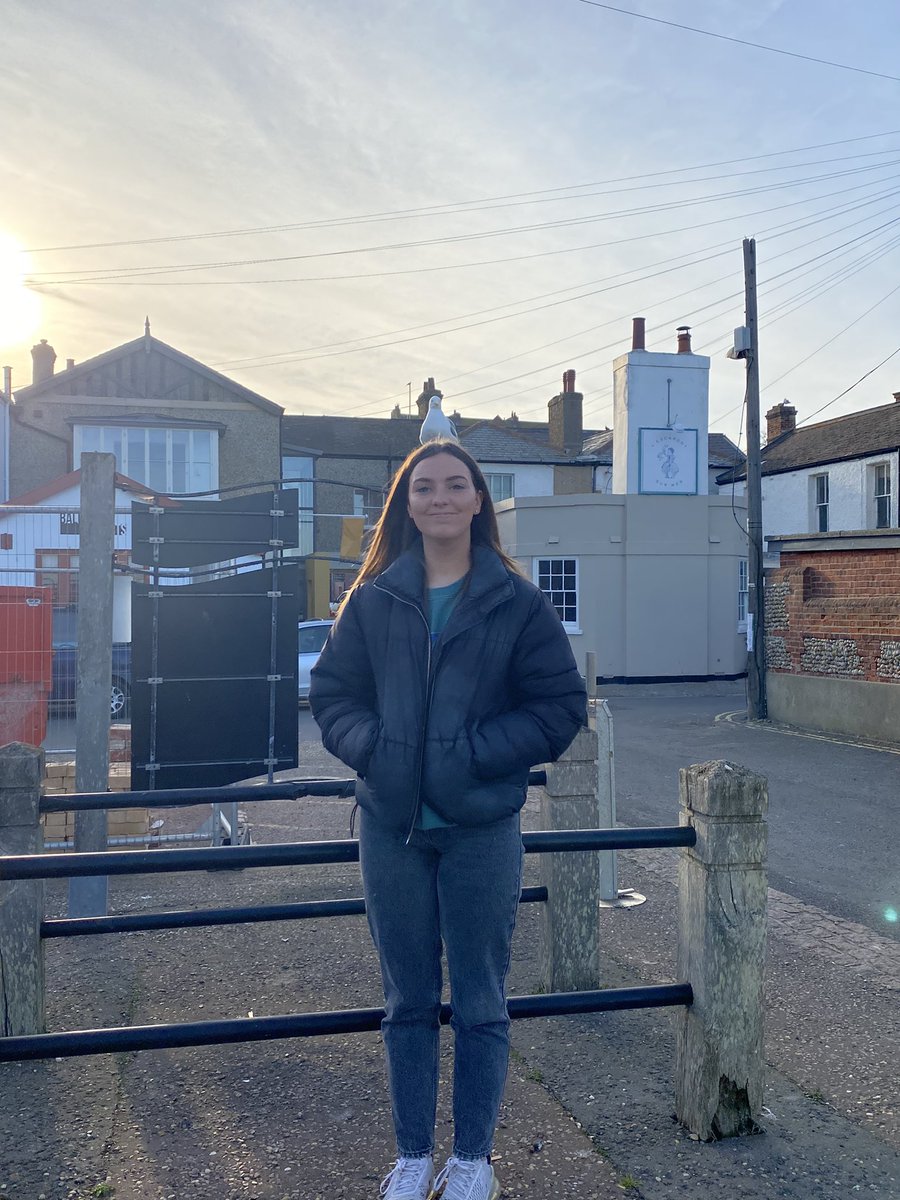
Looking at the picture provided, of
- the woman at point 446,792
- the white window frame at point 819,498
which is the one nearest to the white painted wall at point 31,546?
the woman at point 446,792

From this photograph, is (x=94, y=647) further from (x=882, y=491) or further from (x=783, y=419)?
(x=783, y=419)

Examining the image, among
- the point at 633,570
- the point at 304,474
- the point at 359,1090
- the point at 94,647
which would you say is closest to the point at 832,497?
the point at 633,570

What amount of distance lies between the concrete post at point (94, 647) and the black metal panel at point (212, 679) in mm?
396

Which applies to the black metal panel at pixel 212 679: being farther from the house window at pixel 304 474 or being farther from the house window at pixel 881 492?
the house window at pixel 304 474

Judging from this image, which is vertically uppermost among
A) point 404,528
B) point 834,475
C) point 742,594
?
point 834,475

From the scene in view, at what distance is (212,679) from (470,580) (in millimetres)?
3620

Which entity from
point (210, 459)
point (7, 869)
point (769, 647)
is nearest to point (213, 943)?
point (7, 869)

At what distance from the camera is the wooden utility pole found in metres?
17.2

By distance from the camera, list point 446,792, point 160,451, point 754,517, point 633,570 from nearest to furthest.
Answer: point 446,792 → point 754,517 → point 633,570 → point 160,451

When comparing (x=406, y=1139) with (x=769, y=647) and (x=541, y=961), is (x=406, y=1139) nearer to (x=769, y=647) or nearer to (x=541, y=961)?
(x=541, y=961)

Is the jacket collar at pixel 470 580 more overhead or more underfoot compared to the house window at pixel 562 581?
more underfoot

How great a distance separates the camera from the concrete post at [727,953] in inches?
120

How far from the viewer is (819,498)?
30031 millimetres

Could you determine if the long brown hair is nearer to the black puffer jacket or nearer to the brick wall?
the black puffer jacket
